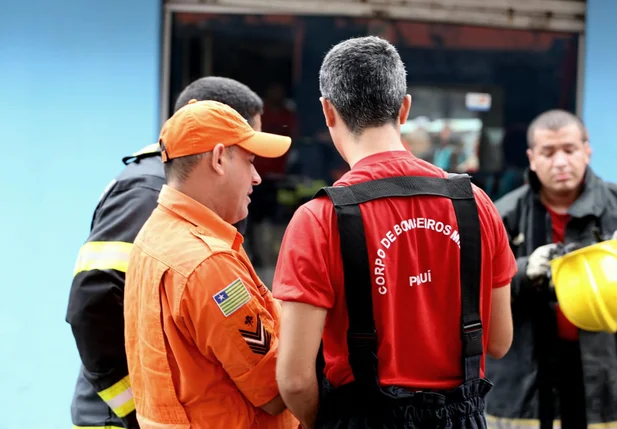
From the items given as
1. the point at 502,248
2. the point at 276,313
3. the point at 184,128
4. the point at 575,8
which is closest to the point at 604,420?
the point at 502,248

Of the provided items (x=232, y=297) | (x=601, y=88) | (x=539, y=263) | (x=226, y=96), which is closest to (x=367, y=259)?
(x=232, y=297)

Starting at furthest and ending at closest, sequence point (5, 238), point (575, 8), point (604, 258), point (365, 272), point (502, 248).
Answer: point (575, 8) < point (5, 238) < point (604, 258) < point (502, 248) < point (365, 272)

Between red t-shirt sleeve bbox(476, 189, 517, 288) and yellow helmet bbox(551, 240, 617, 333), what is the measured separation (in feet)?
2.58

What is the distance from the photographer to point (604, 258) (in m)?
2.60

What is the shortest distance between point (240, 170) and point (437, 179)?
0.62 m

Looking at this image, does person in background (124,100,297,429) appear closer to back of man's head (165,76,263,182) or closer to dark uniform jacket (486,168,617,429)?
back of man's head (165,76,263,182)

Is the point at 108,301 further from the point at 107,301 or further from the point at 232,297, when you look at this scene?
the point at 232,297

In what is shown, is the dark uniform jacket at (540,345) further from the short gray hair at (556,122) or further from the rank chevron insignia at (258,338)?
the rank chevron insignia at (258,338)

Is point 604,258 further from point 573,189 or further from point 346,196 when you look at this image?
point 346,196

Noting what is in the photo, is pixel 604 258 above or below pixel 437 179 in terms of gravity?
below

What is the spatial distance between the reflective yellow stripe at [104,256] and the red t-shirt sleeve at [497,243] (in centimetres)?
121

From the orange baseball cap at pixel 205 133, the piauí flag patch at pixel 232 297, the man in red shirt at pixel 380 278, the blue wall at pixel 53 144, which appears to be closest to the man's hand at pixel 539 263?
the man in red shirt at pixel 380 278

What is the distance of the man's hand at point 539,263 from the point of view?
2.95m

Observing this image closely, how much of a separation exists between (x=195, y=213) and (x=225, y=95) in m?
0.91
